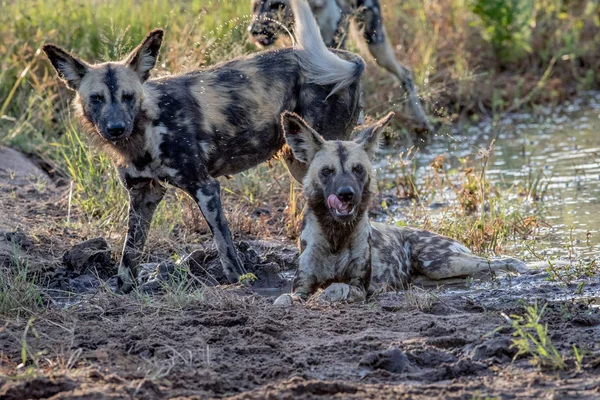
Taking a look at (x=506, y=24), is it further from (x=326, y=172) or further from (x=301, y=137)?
(x=326, y=172)

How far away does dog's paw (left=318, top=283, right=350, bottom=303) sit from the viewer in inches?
195

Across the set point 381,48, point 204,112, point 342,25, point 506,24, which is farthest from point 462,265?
point 506,24

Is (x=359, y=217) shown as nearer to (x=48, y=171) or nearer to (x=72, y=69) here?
(x=72, y=69)

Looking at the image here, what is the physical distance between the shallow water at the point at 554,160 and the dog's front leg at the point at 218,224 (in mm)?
1697

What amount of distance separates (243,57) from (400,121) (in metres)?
3.42

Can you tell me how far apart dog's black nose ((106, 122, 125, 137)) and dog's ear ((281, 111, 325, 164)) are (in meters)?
0.81

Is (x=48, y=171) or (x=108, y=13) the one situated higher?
(x=108, y=13)

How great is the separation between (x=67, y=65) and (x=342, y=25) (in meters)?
2.88

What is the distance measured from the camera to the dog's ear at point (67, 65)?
5.55m

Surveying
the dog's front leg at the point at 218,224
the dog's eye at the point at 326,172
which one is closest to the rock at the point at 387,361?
the dog's eye at the point at 326,172

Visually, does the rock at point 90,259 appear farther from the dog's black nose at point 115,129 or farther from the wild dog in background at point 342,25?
the wild dog in background at point 342,25

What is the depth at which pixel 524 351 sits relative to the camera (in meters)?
3.68

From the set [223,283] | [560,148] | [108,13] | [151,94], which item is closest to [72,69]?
[151,94]

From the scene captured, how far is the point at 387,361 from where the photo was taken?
3.76 meters
